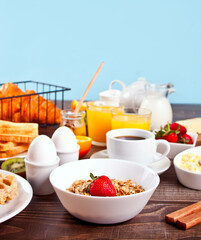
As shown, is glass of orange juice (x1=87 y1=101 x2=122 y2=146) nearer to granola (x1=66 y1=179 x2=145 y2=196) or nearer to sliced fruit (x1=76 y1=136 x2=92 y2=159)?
sliced fruit (x1=76 y1=136 x2=92 y2=159)

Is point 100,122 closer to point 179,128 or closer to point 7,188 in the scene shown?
point 179,128

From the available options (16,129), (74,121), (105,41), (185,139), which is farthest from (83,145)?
(105,41)

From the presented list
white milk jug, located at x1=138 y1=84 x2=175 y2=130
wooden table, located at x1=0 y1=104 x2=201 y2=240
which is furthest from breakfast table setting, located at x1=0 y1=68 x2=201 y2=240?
white milk jug, located at x1=138 y1=84 x2=175 y2=130

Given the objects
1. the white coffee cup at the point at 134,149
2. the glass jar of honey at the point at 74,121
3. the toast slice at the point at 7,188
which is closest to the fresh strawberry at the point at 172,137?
the white coffee cup at the point at 134,149

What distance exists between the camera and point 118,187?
88 centimetres

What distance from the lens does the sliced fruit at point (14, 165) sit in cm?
111

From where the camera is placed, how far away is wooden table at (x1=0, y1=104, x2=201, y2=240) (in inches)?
30.5

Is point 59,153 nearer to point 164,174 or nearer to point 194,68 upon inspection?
point 164,174

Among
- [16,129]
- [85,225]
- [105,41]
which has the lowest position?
[85,225]

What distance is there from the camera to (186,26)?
3.12 m

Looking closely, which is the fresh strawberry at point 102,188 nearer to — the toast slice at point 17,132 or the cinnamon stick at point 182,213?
the cinnamon stick at point 182,213

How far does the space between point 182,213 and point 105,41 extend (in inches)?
102

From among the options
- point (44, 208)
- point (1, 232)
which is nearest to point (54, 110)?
point (44, 208)

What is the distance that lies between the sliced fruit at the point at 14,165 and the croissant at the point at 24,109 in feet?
1.67
